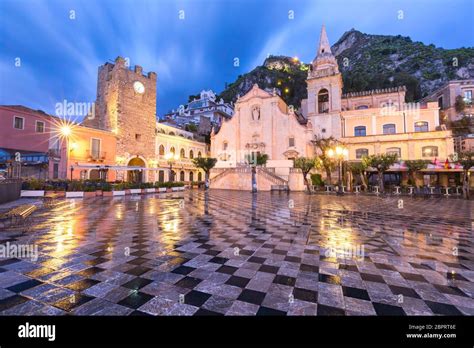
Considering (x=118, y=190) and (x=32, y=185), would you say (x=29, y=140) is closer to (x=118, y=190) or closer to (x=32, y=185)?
(x=32, y=185)

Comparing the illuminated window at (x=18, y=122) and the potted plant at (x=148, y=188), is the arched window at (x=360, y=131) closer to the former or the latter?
the potted plant at (x=148, y=188)

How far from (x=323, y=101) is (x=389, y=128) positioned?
9.45 metres

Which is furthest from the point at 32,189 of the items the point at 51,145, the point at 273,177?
the point at 273,177

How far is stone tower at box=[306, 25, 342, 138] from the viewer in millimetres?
29344

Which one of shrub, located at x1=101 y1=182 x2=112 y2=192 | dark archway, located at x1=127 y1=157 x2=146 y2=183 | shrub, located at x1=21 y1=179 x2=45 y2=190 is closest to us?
shrub, located at x1=21 y1=179 x2=45 y2=190

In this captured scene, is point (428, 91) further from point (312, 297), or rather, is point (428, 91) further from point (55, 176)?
point (55, 176)

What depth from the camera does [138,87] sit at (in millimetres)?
27859

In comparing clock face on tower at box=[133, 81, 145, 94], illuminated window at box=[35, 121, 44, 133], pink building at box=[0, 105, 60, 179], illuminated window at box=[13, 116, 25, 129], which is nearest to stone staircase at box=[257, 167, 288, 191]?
clock face on tower at box=[133, 81, 145, 94]

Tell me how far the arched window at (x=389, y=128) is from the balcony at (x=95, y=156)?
1399 inches

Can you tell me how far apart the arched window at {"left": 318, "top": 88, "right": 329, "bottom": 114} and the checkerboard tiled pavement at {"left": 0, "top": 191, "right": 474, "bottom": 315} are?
27.2 m

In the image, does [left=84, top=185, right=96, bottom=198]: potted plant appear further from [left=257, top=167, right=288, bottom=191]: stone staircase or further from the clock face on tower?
[left=257, top=167, right=288, bottom=191]: stone staircase

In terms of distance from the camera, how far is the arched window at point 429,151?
25.1m
